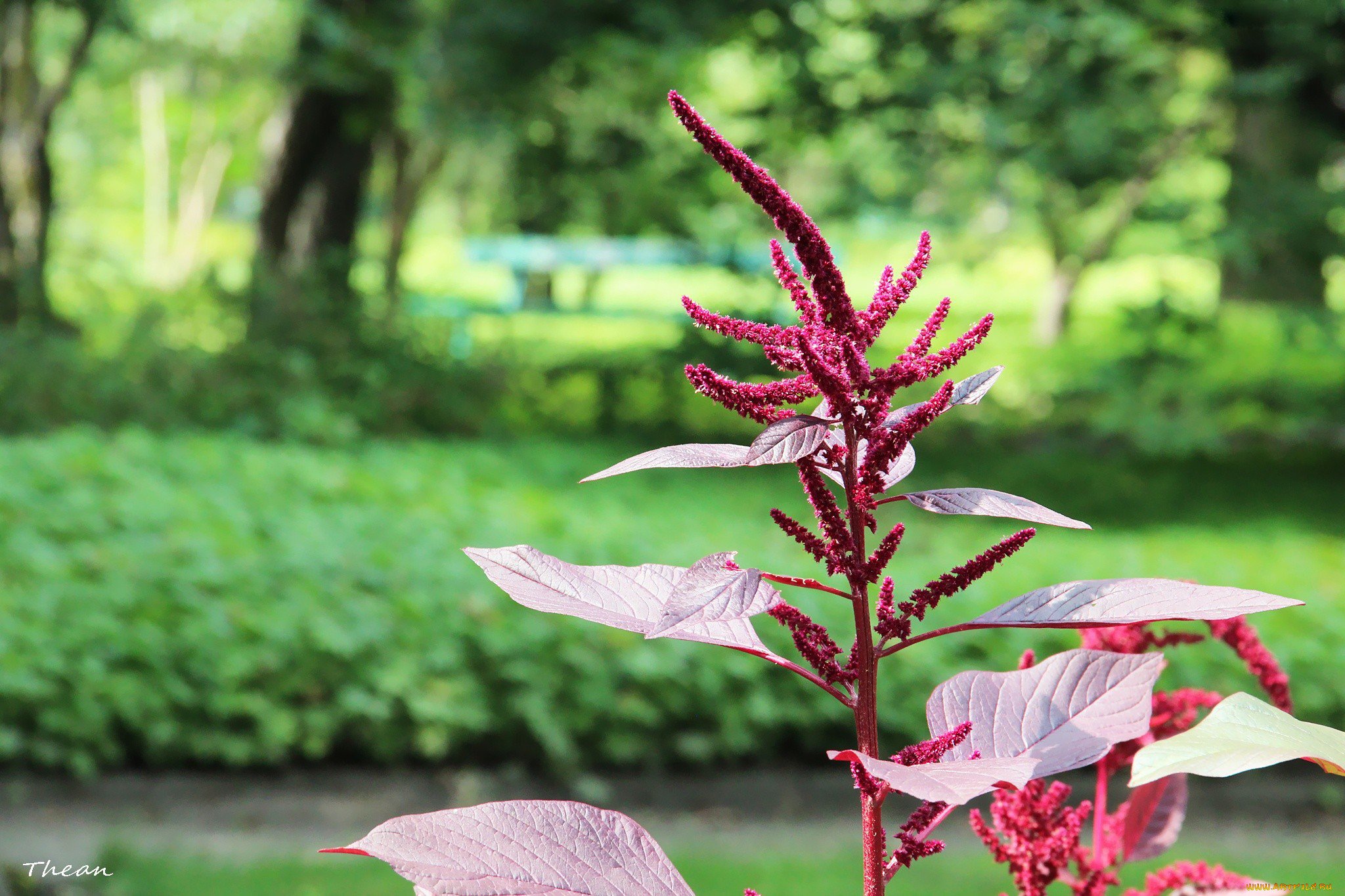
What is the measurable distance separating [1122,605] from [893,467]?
158 mm

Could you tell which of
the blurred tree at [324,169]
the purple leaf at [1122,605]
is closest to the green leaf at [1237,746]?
the purple leaf at [1122,605]

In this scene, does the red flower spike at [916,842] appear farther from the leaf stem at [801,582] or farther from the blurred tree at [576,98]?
the blurred tree at [576,98]

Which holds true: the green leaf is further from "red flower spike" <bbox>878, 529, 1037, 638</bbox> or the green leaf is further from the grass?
the grass

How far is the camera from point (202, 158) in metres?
23.1

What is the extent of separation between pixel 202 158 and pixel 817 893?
75.6 feet

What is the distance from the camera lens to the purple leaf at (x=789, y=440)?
2.03 ft

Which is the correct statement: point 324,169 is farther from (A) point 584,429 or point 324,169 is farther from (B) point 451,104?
(A) point 584,429

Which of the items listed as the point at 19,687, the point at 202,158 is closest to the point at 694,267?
the point at 19,687

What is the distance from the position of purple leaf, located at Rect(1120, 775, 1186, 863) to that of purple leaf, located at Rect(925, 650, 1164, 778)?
19 cm

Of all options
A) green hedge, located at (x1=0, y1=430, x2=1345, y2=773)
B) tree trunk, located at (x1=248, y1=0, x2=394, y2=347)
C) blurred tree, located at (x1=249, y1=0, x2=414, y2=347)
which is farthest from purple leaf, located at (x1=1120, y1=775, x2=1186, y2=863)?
tree trunk, located at (x1=248, y1=0, x2=394, y2=347)

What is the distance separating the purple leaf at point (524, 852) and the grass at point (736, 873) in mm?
2140

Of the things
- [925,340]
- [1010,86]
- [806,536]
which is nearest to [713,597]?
[806,536]

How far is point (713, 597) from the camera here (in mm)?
609

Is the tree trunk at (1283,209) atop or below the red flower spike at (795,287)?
atop
